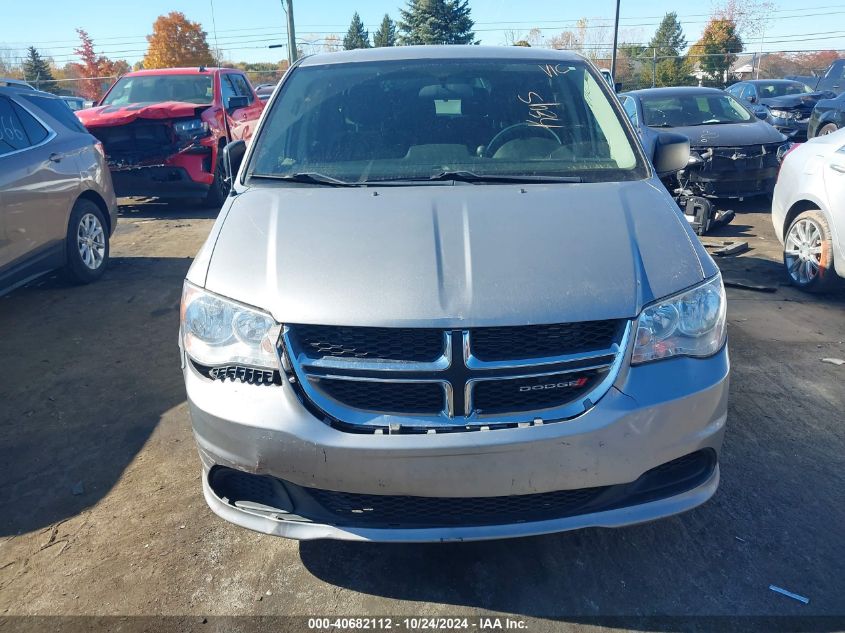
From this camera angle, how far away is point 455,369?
7.05 ft

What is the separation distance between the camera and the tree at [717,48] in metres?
38.7

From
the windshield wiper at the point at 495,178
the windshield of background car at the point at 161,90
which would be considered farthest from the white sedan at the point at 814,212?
the windshield of background car at the point at 161,90

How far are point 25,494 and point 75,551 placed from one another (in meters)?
0.60

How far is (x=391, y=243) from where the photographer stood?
2496 millimetres

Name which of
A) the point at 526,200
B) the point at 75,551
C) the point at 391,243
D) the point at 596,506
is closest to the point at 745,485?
the point at 596,506

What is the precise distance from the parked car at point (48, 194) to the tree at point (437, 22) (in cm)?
4310

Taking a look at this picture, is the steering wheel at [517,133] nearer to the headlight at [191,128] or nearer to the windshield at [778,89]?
the headlight at [191,128]

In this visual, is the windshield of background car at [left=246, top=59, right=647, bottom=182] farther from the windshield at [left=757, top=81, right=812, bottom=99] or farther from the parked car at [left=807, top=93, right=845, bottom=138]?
the windshield at [left=757, top=81, right=812, bottom=99]

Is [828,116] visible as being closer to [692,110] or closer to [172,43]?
[692,110]

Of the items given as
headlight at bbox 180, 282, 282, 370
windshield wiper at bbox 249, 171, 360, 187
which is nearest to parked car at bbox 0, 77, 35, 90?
windshield wiper at bbox 249, 171, 360, 187

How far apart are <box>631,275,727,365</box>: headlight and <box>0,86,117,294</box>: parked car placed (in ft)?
15.6

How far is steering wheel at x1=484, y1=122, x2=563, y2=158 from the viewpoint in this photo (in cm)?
332

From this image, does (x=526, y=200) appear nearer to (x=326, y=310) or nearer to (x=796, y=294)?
(x=326, y=310)

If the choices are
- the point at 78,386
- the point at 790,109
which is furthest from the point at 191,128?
the point at 790,109
